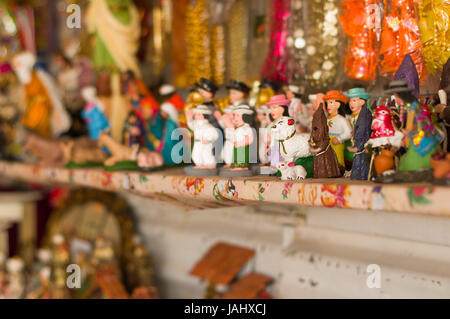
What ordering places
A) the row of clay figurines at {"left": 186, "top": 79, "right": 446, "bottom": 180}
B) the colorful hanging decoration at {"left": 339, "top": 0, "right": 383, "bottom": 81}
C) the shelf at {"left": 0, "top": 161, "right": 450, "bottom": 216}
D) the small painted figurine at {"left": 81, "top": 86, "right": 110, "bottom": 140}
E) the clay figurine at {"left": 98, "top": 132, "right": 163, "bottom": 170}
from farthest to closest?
the small painted figurine at {"left": 81, "top": 86, "right": 110, "bottom": 140}
the clay figurine at {"left": 98, "top": 132, "right": 163, "bottom": 170}
the colorful hanging decoration at {"left": 339, "top": 0, "right": 383, "bottom": 81}
the row of clay figurines at {"left": 186, "top": 79, "right": 446, "bottom": 180}
the shelf at {"left": 0, "top": 161, "right": 450, "bottom": 216}

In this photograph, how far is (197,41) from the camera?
1.85 metres

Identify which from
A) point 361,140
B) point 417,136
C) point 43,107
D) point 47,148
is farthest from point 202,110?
point 43,107

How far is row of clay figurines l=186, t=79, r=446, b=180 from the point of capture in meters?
0.96

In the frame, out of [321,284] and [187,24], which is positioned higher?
[187,24]

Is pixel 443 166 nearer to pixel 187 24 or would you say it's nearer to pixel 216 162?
pixel 216 162

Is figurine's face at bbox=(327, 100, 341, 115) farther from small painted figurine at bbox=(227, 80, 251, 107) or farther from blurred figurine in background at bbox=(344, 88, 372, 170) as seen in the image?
small painted figurine at bbox=(227, 80, 251, 107)

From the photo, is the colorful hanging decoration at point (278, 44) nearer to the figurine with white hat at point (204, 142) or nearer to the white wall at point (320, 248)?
the figurine with white hat at point (204, 142)

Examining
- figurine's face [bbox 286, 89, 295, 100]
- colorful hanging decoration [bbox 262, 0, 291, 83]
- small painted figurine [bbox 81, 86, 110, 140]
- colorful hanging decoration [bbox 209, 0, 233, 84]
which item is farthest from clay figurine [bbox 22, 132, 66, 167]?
figurine's face [bbox 286, 89, 295, 100]

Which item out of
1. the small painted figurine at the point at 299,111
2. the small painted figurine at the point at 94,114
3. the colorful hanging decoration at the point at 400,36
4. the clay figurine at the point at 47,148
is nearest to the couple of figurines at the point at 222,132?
the small painted figurine at the point at 299,111

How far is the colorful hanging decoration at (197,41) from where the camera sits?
182 cm

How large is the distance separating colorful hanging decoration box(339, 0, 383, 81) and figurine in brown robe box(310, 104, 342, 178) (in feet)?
0.74
